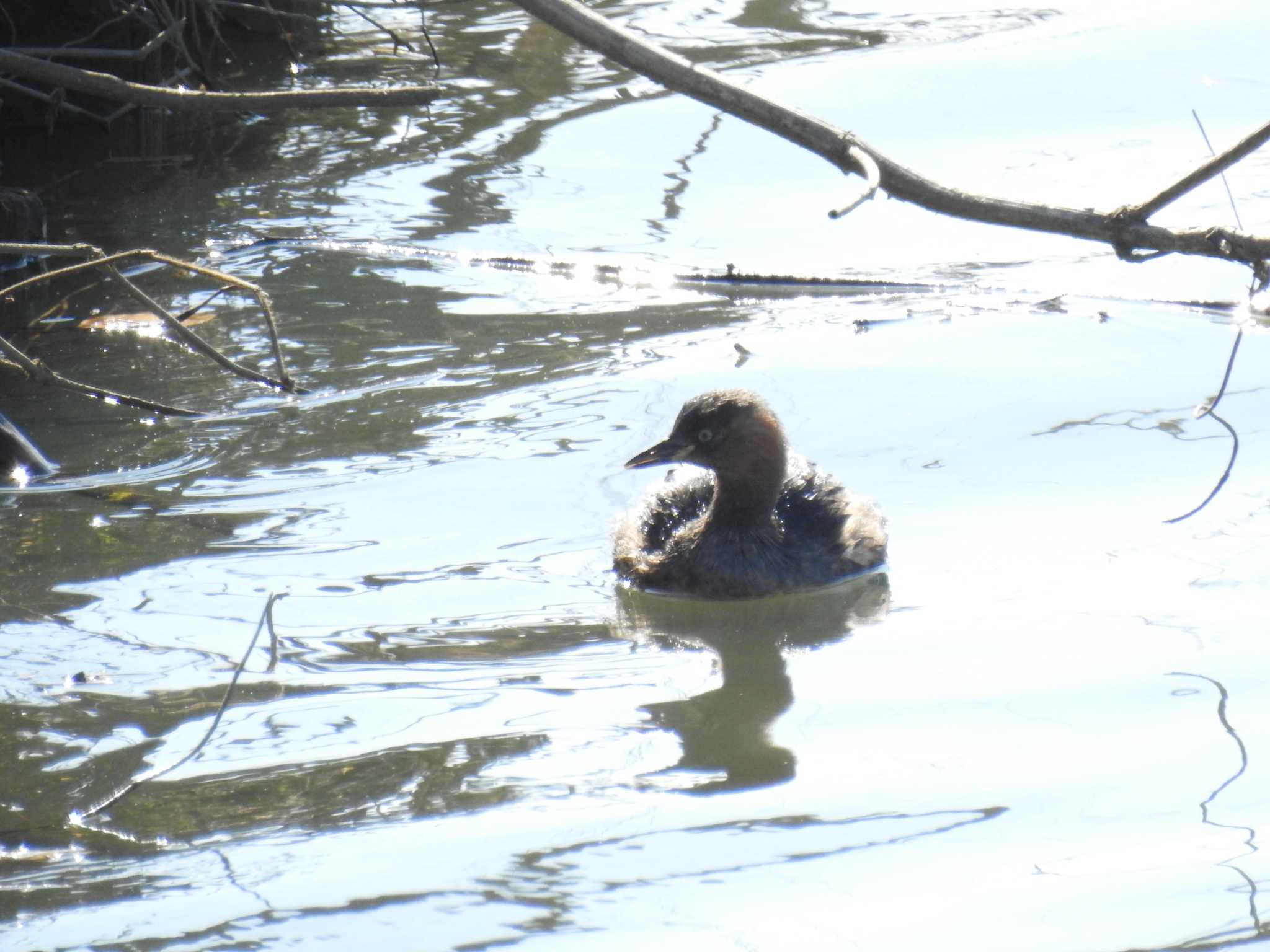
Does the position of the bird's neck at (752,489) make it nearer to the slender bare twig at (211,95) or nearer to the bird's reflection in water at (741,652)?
the bird's reflection in water at (741,652)

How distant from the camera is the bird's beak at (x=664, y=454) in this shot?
615 cm

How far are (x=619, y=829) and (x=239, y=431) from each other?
10.5 feet

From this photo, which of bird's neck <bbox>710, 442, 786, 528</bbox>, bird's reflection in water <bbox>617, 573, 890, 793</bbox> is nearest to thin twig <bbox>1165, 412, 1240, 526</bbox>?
bird's reflection in water <bbox>617, 573, 890, 793</bbox>

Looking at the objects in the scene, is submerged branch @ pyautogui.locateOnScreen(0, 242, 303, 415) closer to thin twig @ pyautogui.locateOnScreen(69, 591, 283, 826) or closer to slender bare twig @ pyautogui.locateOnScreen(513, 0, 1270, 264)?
thin twig @ pyautogui.locateOnScreen(69, 591, 283, 826)

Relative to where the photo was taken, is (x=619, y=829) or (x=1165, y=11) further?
(x=1165, y=11)

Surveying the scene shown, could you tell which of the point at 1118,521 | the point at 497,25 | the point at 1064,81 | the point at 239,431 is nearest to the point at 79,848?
the point at 239,431

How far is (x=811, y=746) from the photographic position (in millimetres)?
4590

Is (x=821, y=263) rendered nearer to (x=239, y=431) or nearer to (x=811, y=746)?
(x=239, y=431)

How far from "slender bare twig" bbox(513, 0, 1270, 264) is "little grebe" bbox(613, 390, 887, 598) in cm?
121

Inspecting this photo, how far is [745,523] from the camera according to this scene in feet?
20.7

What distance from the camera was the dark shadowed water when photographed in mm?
3924

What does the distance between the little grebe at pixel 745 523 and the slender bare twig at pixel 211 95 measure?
148 cm

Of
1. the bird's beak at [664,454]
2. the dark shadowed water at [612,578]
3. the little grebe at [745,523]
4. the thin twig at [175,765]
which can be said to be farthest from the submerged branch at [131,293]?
the little grebe at [745,523]

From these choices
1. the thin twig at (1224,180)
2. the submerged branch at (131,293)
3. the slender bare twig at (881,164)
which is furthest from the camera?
the submerged branch at (131,293)
